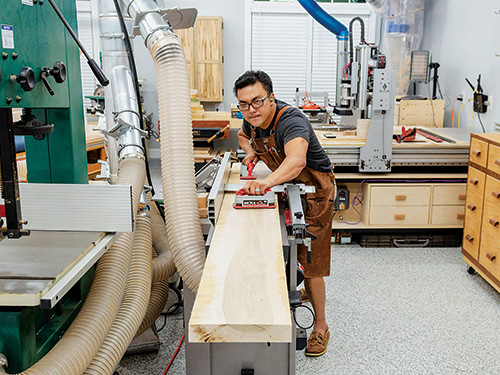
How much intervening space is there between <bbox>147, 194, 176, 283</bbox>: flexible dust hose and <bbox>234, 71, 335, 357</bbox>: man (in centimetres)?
66

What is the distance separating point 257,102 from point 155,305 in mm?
1158

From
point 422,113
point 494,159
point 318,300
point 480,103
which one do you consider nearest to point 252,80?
point 318,300

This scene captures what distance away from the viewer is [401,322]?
10.1ft

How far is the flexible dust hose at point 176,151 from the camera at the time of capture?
6.45ft

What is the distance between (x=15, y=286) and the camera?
4.53ft

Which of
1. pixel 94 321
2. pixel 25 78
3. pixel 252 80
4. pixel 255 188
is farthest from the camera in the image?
pixel 252 80

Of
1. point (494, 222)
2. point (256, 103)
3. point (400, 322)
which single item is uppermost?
point (256, 103)

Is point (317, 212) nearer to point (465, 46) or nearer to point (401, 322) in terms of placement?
point (401, 322)

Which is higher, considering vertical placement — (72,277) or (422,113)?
(422,113)

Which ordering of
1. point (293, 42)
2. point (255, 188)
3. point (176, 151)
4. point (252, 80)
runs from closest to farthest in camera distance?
→ point (176, 151) < point (255, 188) < point (252, 80) < point (293, 42)

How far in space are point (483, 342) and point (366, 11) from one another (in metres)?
5.98

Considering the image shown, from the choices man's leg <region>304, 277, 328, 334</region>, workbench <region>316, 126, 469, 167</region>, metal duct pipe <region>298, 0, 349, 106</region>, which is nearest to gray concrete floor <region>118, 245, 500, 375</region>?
man's leg <region>304, 277, 328, 334</region>

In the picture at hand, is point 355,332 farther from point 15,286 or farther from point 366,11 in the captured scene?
point 366,11

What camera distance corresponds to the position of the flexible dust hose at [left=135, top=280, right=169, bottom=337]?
2549mm
